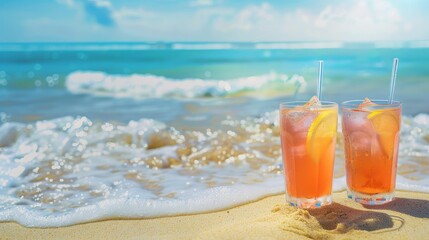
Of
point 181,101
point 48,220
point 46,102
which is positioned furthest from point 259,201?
point 46,102

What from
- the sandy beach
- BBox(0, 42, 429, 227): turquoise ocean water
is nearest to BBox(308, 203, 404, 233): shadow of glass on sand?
the sandy beach

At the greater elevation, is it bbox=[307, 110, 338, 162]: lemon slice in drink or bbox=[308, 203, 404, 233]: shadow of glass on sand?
bbox=[307, 110, 338, 162]: lemon slice in drink

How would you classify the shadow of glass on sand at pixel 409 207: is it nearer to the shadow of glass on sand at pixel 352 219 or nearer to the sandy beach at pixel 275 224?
the sandy beach at pixel 275 224

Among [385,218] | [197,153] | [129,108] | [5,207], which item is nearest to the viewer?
[385,218]

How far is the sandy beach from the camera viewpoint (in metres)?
2.35

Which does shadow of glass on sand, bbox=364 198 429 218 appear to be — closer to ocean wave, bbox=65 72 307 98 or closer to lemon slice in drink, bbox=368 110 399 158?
lemon slice in drink, bbox=368 110 399 158

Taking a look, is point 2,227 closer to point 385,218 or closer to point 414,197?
point 385,218

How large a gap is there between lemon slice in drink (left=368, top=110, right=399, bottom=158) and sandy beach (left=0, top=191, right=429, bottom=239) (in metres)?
0.28

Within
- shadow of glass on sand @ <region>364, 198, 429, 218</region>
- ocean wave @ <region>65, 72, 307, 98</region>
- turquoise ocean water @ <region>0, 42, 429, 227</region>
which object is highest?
shadow of glass on sand @ <region>364, 198, 429, 218</region>

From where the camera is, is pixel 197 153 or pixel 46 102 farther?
pixel 46 102

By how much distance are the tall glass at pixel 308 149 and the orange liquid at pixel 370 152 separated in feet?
0.31

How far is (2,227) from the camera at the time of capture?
292 cm

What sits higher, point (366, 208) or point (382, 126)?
point (382, 126)

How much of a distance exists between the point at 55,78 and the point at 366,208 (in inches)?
527
